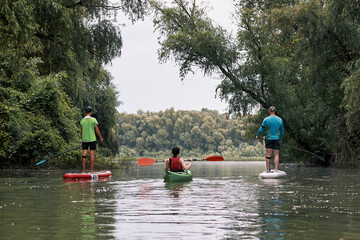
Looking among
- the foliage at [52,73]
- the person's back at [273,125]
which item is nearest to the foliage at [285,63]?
the foliage at [52,73]

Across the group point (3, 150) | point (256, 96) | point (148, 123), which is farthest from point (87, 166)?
point (148, 123)

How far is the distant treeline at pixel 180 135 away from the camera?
426 feet

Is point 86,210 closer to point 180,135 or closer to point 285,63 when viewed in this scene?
point 285,63

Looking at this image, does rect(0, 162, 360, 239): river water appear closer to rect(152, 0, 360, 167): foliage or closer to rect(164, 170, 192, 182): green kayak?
rect(164, 170, 192, 182): green kayak

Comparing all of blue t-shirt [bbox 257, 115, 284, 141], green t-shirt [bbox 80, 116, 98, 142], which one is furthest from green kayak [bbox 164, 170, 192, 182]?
green t-shirt [bbox 80, 116, 98, 142]

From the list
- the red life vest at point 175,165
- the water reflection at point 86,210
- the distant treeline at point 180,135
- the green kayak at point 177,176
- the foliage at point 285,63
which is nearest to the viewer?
the water reflection at point 86,210

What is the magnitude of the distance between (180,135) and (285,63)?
344ft

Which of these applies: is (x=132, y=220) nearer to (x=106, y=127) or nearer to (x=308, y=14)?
(x=308, y=14)

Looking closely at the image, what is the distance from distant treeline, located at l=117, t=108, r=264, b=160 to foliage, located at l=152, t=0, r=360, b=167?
94.2 meters

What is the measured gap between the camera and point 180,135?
436 ft

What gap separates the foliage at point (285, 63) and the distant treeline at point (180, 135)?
309 feet

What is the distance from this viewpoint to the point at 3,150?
20.5 metres

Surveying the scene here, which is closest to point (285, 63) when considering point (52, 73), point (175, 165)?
point (52, 73)

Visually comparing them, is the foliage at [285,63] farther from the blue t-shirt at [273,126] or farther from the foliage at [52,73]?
the blue t-shirt at [273,126]
